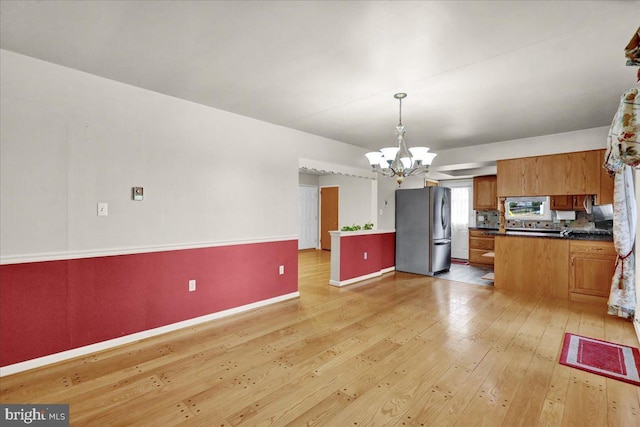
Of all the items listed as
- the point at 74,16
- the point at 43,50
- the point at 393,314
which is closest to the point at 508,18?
the point at 74,16

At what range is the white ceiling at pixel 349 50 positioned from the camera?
180 centimetres

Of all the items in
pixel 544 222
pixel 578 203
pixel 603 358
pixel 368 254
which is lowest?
pixel 603 358

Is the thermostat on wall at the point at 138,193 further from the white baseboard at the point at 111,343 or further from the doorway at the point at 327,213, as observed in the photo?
the doorway at the point at 327,213

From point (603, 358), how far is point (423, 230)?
3.38 m

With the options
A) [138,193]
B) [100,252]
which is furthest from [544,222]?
[100,252]

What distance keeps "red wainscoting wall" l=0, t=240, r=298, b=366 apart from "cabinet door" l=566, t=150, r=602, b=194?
4.45 m

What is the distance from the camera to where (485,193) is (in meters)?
6.98

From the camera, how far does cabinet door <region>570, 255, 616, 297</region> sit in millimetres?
3977

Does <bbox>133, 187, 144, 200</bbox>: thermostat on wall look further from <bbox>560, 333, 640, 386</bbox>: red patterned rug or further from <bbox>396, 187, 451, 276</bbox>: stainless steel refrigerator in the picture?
<bbox>396, 187, 451, 276</bbox>: stainless steel refrigerator

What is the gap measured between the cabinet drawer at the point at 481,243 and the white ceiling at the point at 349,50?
3808 millimetres

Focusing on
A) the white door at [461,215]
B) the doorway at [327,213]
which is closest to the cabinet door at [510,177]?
the white door at [461,215]

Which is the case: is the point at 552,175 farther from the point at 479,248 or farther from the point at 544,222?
the point at 479,248

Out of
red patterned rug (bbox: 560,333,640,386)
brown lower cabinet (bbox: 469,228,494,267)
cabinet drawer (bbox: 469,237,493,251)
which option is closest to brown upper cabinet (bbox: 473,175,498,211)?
brown lower cabinet (bbox: 469,228,494,267)

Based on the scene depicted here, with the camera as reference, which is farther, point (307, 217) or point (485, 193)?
point (307, 217)
